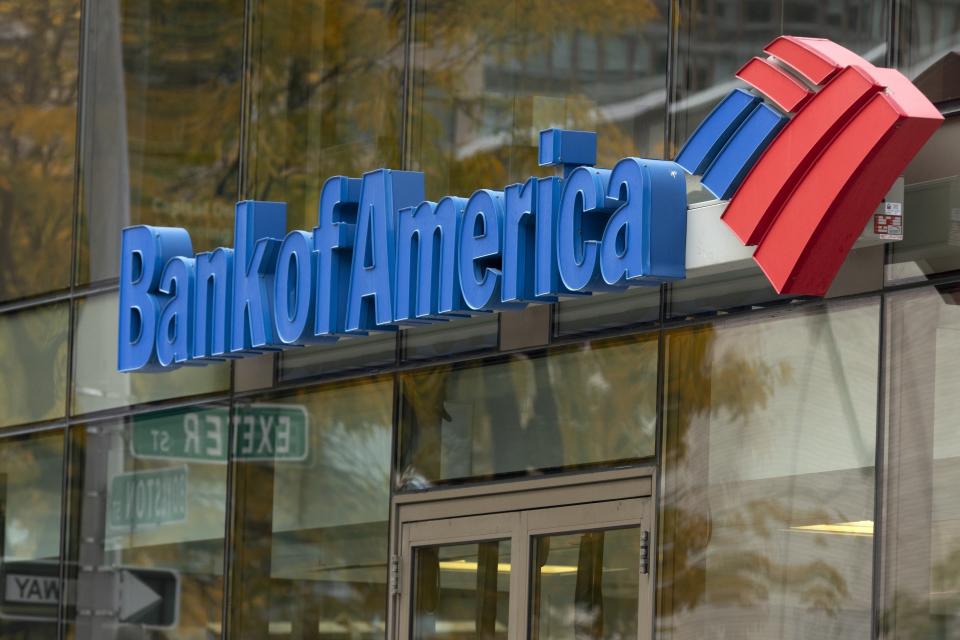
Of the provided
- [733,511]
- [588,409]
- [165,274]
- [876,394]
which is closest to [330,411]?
[165,274]

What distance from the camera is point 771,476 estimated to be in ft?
37.0

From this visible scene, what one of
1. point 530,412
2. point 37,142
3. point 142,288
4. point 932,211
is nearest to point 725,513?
point 530,412

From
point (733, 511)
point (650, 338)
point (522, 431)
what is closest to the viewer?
point (733, 511)

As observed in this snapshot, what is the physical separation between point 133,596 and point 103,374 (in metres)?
2.08

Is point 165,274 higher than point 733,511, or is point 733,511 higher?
point 165,274

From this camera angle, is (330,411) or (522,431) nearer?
(522,431)

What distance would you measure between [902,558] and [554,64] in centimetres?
447

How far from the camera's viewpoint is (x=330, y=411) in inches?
591

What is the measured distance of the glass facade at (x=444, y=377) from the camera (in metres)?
10.7

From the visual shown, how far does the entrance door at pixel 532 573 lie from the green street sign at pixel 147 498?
3.22 meters

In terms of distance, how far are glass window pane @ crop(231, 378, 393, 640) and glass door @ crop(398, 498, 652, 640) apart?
0.48 m

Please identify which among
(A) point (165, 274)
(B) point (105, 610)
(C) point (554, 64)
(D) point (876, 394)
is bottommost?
(B) point (105, 610)

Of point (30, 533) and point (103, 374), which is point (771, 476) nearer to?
point (103, 374)

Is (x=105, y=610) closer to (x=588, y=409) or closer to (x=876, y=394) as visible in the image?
(x=588, y=409)
